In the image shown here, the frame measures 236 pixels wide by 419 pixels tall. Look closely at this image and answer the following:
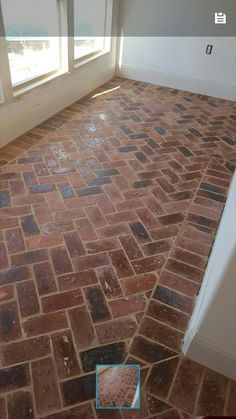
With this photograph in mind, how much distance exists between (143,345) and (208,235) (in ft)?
3.29

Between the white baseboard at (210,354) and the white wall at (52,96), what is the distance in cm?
252

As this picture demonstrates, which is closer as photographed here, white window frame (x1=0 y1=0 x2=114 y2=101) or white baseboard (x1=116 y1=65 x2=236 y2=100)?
white window frame (x1=0 y1=0 x2=114 y2=101)

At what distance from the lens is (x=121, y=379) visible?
1483 millimetres

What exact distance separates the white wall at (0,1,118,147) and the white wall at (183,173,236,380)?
2.46 m

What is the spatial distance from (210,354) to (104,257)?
2.87 ft

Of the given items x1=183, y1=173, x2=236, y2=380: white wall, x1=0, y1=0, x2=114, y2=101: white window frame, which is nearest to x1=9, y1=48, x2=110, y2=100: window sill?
x1=0, y1=0, x2=114, y2=101: white window frame

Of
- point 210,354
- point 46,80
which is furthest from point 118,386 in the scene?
point 46,80

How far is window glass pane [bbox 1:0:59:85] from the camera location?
2.86m

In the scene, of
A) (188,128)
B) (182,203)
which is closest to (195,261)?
(182,203)

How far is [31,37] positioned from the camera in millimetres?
3162

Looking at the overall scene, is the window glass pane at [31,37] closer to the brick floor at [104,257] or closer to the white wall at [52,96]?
the white wall at [52,96]

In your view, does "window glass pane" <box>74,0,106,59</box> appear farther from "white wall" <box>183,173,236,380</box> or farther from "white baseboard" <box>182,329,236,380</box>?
"white baseboard" <box>182,329,236,380</box>

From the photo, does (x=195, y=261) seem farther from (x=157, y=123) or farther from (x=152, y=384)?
(x=157, y=123)

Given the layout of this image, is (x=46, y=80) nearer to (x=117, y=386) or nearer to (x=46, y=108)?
(x=46, y=108)
